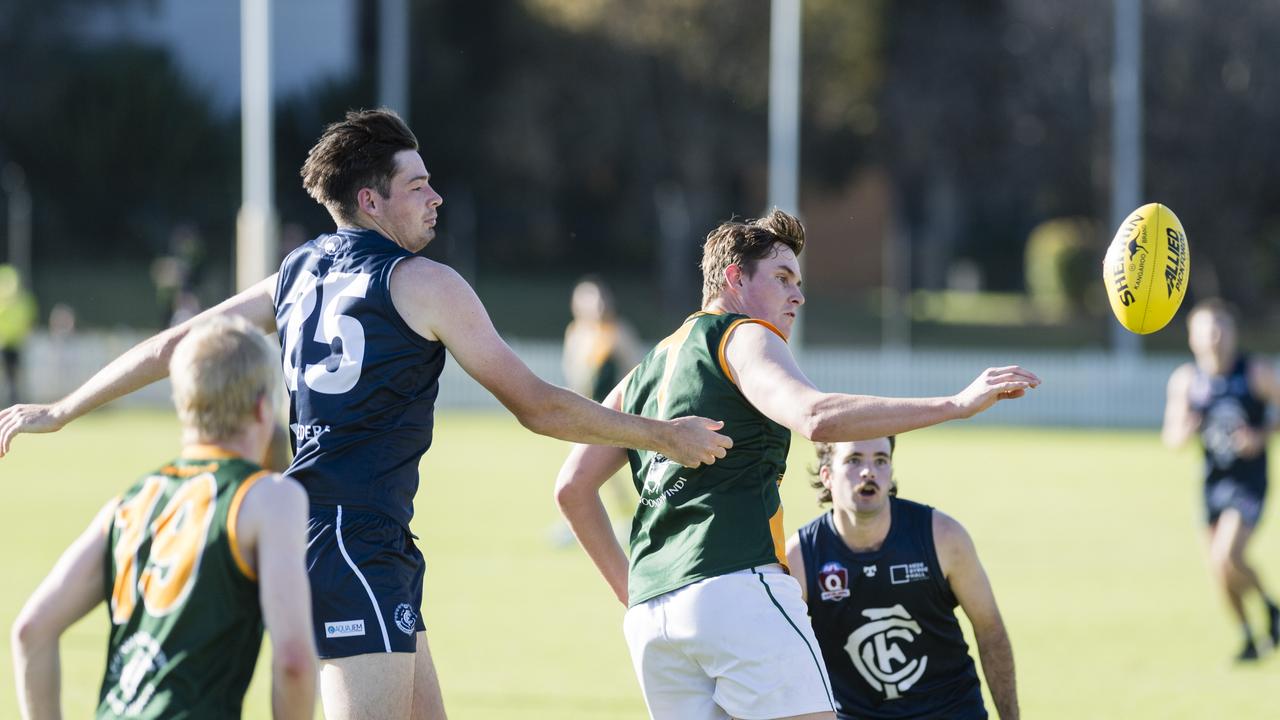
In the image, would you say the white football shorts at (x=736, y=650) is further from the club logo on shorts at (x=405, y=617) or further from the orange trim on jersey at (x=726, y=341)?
the club logo on shorts at (x=405, y=617)

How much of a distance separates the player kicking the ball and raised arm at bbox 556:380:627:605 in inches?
6.0

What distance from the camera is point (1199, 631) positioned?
34.5ft

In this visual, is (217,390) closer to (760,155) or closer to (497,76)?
(760,155)

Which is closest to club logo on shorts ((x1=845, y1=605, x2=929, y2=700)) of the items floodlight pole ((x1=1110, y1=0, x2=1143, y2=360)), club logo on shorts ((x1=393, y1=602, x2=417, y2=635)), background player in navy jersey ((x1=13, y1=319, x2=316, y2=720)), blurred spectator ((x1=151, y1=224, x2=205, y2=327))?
club logo on shorts ((x1=393, y1=602, x2=417, y2=635))

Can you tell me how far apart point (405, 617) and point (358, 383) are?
656mm

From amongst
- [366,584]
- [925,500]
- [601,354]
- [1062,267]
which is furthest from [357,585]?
[1062,267]

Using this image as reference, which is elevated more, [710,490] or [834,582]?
[710,490]

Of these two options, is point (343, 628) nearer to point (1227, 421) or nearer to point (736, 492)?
point (736, 492)

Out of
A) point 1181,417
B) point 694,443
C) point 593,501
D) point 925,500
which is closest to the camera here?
point 694,443

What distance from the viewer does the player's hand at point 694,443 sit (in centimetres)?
439

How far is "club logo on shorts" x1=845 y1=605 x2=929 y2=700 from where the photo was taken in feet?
18.3

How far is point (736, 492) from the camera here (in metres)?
4.57

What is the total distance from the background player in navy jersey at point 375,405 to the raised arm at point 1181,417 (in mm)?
6908

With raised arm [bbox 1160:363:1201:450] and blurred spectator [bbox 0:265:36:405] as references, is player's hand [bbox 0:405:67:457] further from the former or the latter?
blurred spectator [bbox 0:265:36:405]
